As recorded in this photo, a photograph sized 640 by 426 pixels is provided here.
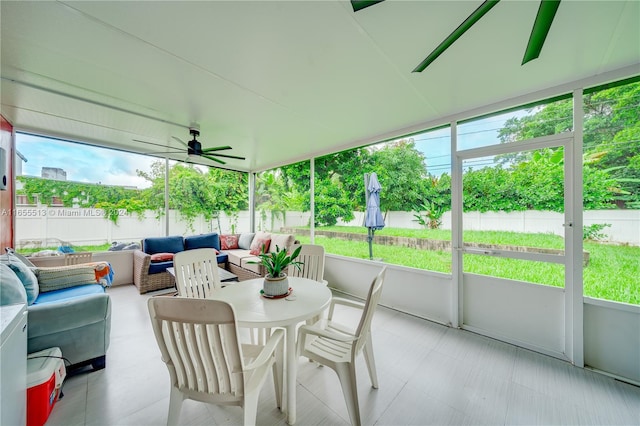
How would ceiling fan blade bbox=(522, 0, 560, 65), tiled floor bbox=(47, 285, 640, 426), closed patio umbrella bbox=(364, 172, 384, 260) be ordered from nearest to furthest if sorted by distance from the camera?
1. ceiling fan blade bbox=(522, 0, 560, 65)
2. tiled floor bbox=(47, 285, 640, 426)
3. closed patio umbrella bbox=(364, 172, 384, 260)

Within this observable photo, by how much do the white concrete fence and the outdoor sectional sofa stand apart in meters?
0.43

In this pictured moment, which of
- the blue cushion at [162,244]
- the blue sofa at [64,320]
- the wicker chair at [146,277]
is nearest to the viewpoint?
the blue sofa at [64,320]

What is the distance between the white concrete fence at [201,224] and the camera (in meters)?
1.98

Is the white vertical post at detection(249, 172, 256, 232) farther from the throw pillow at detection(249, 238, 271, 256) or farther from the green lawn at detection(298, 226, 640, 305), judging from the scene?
the green lawn at detection(298, 226, 640, 305)

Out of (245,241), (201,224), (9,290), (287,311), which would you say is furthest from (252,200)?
(287,311)

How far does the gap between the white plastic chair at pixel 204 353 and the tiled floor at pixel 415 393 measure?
0.53 metres

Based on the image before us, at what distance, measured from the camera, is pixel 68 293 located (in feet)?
8.09

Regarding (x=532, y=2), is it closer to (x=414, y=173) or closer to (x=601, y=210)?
(x=601, y=210)

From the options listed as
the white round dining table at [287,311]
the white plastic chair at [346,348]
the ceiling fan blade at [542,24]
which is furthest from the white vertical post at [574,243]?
the white round dining table at [287,311]

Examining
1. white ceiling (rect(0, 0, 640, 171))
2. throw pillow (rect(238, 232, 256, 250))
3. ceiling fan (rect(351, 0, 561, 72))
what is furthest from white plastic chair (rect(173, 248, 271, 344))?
throw pillow (rect(238, 232, 256, 250))

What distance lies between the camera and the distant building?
3.50 metres

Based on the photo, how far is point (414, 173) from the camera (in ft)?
10.9

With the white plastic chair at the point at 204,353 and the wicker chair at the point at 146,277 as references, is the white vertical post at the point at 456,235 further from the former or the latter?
the wicker chair at the point at 146,277

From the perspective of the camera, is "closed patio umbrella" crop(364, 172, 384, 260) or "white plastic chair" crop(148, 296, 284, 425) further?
"closed patio umbrella" crop(364, 172, 384, 260)
